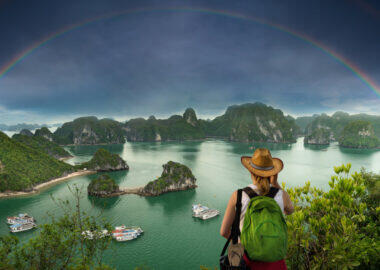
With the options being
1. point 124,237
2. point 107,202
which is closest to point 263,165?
point 124,237

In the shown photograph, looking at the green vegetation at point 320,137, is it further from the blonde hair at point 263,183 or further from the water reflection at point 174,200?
the blonde hair at point 263,183

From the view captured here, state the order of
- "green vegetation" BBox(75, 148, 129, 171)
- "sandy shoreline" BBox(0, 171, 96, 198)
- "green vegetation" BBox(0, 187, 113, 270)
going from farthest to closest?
"green vegetation" BBox(75, 148, 129, 171) < "sandy shoreline" BBox(0, 171, 96, 198) < "green vegetation" BBox(0, 187, 113, 270)

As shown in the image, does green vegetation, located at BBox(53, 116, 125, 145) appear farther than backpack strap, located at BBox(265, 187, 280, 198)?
Yes

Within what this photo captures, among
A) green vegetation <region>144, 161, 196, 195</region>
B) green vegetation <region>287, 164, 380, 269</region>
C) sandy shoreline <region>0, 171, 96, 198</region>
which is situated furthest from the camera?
green vegetation <region>144, 161, 196, 195</region>

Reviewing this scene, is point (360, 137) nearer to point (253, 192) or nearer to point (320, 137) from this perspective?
point (320, 137)

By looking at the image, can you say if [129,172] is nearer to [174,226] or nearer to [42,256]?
[174,226]

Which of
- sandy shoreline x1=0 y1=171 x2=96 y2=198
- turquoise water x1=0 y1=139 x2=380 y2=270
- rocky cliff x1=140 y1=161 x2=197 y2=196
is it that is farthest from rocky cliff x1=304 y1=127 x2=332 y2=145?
sandy shoreline x1=0 y1=171 x2=96 y2=198

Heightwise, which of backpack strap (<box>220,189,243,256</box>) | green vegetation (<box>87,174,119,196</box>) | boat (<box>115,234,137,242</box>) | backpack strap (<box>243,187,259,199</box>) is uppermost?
backpack strap (<box>243,187,259,199</box>)

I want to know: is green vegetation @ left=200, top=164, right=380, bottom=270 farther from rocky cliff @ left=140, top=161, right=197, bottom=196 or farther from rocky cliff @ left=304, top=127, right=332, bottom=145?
rocky cliff @ left=304, top=127, right=332, bottom=145
